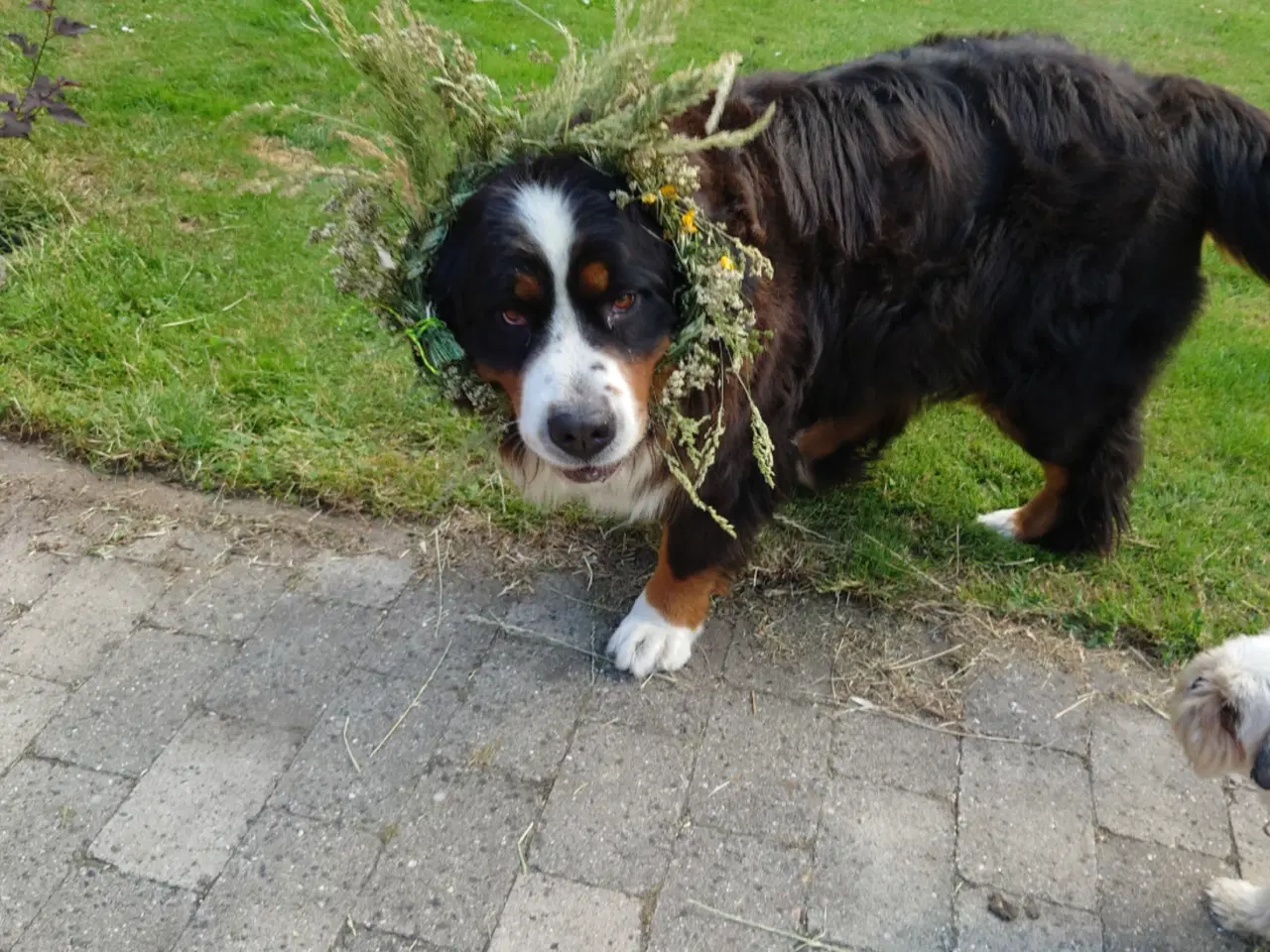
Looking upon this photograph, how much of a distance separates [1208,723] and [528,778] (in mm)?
1476

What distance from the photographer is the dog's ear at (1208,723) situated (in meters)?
1.80

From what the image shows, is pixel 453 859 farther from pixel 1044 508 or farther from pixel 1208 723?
pixel 1044 508

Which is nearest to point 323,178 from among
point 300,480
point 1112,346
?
point 300,480

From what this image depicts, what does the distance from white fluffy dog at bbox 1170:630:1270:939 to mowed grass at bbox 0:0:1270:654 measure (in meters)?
0.84

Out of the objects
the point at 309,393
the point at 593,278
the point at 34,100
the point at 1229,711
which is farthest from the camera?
the point at 34,100

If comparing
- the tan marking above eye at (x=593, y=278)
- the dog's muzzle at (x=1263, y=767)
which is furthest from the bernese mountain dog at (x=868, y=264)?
the dog's muzzle at (x=1263, y=767)

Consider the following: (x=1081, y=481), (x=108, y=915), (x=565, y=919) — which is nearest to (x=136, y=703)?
(x=108, y=915)

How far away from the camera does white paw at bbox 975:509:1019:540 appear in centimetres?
304

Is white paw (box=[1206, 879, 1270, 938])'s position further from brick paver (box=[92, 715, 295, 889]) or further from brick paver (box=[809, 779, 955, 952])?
brick paver (box=[92, 715, 295, 889])

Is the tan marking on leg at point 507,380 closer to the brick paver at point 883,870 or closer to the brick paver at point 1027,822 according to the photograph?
the brick paver at point 883,870

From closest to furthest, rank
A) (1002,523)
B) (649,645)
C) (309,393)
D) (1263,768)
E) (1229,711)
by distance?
(1263,768)
(1229,711)
(649,645)
(1002,523)
(309,393)

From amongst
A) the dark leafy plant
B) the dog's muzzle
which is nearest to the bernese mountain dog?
the dog's muzzle

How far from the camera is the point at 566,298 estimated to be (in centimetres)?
200

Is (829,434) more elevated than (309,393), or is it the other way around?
(829,434)
